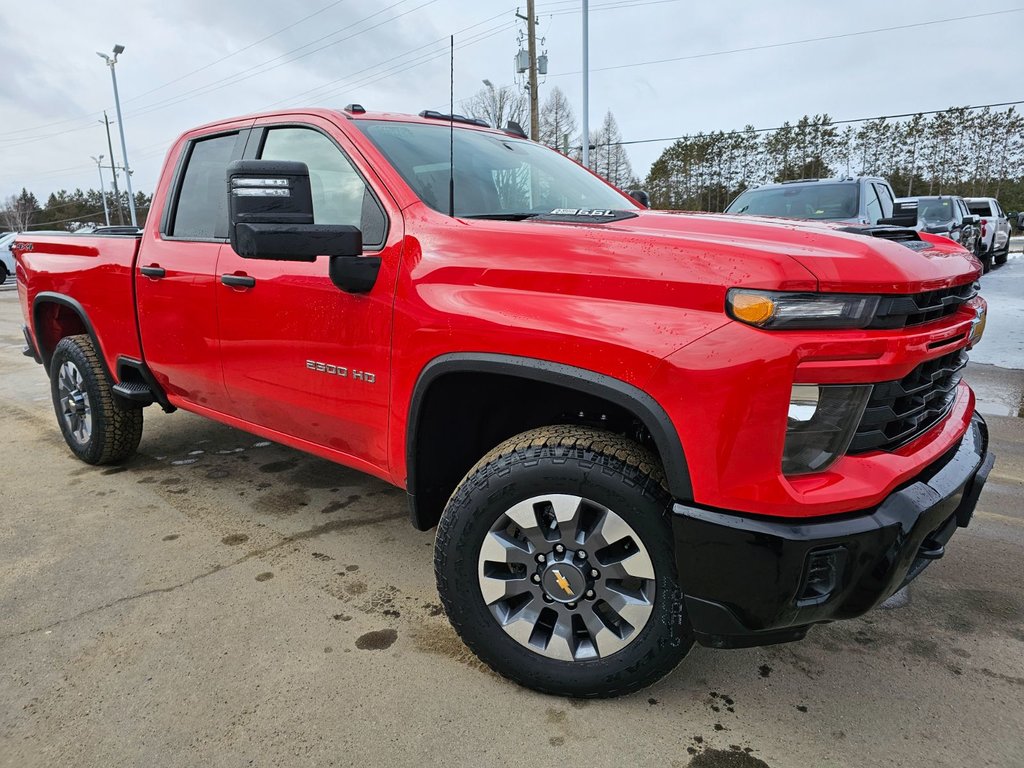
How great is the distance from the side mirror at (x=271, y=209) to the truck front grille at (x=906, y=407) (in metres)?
1.63

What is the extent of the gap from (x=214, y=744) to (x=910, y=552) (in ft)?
6.47

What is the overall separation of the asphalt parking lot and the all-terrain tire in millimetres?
588

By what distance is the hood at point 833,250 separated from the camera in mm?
1619

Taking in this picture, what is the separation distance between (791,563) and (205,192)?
10.1ft

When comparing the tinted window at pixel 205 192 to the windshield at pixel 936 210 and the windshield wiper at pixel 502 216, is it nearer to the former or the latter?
the windshield wiper at pixel 502 216

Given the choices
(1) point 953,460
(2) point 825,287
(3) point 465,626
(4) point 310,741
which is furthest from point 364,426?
(1) point 953,460

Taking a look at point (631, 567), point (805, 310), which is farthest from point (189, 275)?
point (805, 310)

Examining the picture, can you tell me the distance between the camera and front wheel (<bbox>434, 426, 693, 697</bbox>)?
188 cm

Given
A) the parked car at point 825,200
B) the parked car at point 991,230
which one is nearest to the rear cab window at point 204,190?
the parked car at point 825,200

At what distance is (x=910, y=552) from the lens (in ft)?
5.70

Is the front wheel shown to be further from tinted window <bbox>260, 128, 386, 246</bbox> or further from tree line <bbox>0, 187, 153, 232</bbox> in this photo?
tree line <bbox>0, 187, 153, 232</bbox>

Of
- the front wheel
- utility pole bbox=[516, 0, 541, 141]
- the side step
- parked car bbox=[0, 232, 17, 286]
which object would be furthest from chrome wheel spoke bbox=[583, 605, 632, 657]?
parked car bbox=[0, 232, 17, 286]

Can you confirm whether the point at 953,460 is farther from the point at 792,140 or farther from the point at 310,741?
the point at 792,140

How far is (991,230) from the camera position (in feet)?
48.7
